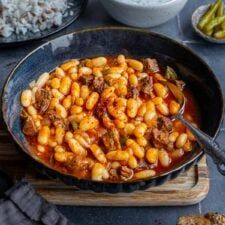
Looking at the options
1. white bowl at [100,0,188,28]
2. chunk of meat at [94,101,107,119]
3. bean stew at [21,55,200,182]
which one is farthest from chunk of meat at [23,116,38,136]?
white bowl at [100,0,188,28]

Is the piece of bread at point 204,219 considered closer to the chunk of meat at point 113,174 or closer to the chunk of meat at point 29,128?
the chunk of meat at point 113,174

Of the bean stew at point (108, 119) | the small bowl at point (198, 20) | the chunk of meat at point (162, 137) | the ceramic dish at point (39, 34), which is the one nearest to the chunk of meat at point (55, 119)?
the bean stew at point (108, 119)

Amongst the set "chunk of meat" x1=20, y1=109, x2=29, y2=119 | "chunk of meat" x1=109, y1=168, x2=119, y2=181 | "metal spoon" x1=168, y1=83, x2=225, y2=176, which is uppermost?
"metal spoon" x1=168, y1=83, x2=225, y2=176

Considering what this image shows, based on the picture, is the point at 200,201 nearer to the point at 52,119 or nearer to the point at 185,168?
the point at 185,168

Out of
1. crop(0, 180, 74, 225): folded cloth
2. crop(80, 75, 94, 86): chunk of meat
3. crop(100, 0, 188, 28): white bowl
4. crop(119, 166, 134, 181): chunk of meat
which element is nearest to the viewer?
crop(0, 180, 74, 225): folded cloth

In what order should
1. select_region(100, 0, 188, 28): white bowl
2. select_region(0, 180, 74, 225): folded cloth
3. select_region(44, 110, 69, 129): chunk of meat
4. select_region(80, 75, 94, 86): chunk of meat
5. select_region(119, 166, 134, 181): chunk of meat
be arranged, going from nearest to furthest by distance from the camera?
select_region(0, 180, 74, 225): folded cloth < select_region(119, 166, 134, 181): chunk of meat < select_region(44, 110, 69, 129): chunk of meat < select_region(80, 75, 94, 86): chunk of meat < select_region(100, 0, 188, 28): white bowl

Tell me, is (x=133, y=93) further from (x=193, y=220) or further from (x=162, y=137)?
(x=193, y=220)

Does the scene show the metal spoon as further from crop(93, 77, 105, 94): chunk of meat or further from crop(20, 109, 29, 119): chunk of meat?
crop(20, 109, 29, 119): chunk of meat

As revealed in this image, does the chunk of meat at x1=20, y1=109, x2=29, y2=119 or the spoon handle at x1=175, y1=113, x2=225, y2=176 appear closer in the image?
the spoon handle at x1=175, y1=113, x2=225, y2=176

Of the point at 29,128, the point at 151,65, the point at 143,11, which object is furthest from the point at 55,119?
the point at 143,11

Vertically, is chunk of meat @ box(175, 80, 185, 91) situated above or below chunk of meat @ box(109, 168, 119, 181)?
above
